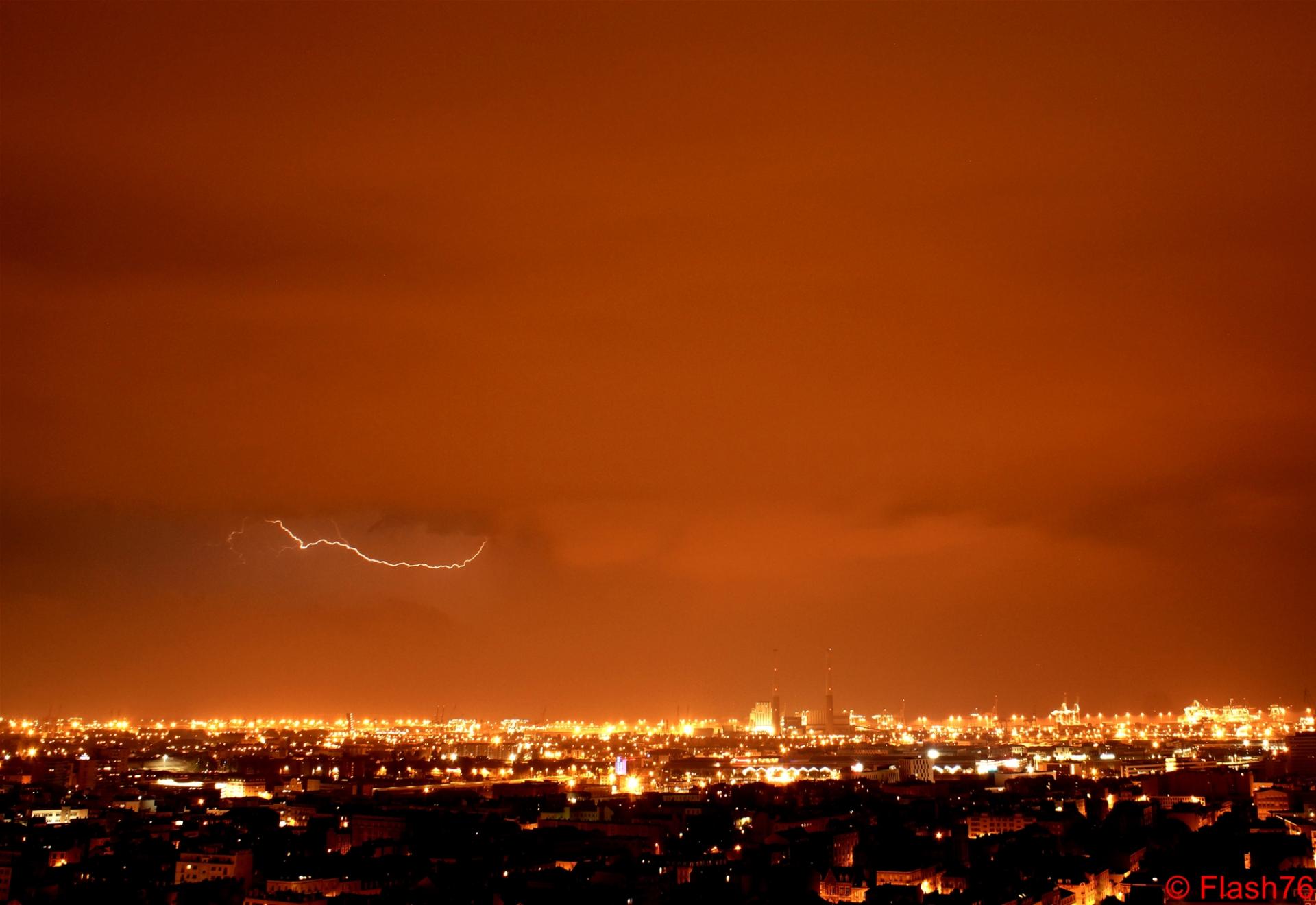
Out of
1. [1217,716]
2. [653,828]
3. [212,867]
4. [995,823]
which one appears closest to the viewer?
[212,867]

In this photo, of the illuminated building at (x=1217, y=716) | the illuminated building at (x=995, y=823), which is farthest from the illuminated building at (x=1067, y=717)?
the illuminated building at (x=995, y=823)

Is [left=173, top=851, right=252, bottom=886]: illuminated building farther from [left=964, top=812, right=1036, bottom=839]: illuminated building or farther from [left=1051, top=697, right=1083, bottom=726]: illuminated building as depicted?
[left=1051, top=697, right=1083, bottom=726]: illuminated building

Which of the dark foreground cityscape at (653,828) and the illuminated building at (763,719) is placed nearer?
the dark foreground cityscape at (653,828)

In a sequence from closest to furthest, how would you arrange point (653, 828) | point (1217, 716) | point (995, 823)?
point (653, 828) → point (995, 823) → point (1217, 716)

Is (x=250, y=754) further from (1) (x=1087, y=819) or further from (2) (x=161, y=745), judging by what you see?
(1) (x=1087, y=819)

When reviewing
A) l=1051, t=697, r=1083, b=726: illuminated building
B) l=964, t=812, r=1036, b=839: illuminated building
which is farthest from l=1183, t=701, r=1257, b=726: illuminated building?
l=964, t=812, r=1036, b=839: illuminated building

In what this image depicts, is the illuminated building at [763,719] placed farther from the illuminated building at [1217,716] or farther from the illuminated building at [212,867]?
the illuminated building at [212,867]

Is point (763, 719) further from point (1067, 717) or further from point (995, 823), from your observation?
point (995, 823)

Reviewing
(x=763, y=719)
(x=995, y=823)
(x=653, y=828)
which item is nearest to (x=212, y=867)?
(x=653, y=828)
